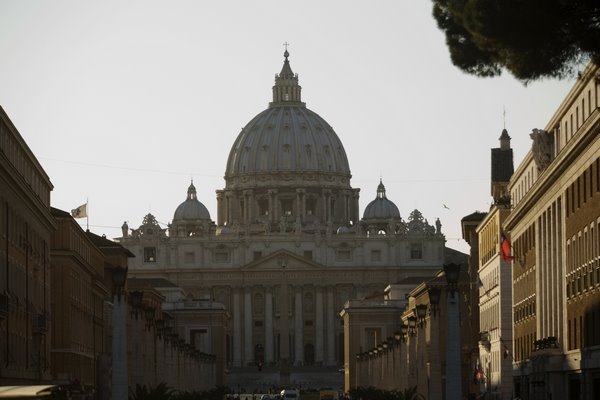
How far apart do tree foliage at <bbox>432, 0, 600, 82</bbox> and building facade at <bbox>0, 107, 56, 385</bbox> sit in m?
26.2

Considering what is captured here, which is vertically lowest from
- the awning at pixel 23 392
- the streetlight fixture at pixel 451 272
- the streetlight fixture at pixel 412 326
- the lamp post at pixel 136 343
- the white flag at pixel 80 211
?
the awning at pixel 23 392

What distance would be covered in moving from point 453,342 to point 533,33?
29606 millimetres

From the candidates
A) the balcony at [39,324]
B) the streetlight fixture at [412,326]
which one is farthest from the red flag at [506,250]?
the streetlight fixture at [412,326]

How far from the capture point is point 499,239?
3595 inches

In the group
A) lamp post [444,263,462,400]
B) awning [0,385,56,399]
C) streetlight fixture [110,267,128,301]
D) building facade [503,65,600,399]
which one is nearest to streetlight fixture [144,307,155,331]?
building facade [503,65,600,399]

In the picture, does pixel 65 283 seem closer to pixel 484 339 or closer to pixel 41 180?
pixel 41 180

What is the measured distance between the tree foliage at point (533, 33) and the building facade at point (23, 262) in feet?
86.1

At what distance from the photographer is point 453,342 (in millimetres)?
62719

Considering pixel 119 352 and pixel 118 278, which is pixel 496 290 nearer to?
pixel 119 352

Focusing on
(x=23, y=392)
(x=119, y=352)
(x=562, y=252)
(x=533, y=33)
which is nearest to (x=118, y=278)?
(x=119, y=352)

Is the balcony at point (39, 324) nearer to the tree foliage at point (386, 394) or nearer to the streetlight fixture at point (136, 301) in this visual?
the streetlight fixture at point (136, 301)

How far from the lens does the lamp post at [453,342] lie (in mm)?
61656

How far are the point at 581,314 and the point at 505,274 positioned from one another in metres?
34.0

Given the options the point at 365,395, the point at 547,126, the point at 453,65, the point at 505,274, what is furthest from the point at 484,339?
the point at 453,65
